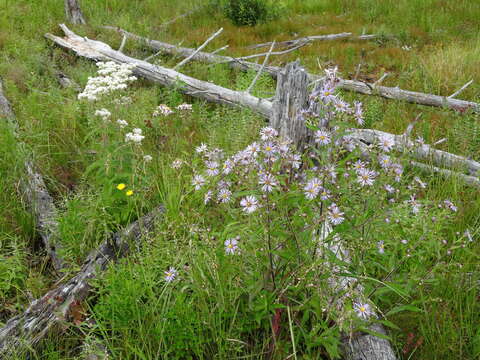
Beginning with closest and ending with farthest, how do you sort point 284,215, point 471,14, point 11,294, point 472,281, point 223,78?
1. point 284,215
2. point 472,281
3. point 11,294
4. point 223,78
5. point 471,14

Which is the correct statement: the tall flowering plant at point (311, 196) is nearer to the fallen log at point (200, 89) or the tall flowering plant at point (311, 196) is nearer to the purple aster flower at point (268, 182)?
the purple aster flower at point (268, 182)

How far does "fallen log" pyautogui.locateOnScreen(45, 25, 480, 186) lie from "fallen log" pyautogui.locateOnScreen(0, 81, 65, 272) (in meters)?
2.10

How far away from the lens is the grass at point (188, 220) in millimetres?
2244

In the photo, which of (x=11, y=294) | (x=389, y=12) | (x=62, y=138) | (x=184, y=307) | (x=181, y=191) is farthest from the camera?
(x=389, y=12)

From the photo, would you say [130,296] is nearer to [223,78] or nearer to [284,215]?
[284,215]

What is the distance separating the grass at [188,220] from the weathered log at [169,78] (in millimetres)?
213

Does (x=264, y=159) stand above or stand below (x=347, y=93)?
above

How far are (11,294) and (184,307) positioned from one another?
1.59 metres

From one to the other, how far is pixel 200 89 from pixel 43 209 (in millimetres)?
3030

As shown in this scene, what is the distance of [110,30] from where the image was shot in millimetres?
8281

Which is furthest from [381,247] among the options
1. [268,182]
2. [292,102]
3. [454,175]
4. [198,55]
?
[198,55]

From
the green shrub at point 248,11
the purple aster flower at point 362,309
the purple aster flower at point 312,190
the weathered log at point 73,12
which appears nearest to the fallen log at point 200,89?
the weathered log at point 73,12

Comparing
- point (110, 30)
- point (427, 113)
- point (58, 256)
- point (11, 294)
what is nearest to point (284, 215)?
point (58, 256)

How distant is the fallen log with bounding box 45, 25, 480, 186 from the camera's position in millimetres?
4207
